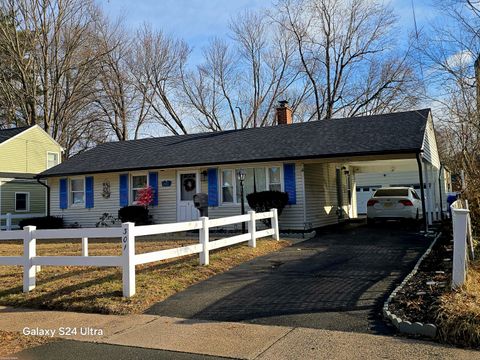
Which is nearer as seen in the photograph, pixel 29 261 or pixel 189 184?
pixel 29 261

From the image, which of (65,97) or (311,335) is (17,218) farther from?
(311,335)

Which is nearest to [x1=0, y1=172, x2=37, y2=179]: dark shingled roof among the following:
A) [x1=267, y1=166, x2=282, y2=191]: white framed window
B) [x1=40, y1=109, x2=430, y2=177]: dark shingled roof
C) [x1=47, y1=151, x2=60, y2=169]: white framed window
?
[x1=47, y1=151, x2=60, y2=169]: white framed window

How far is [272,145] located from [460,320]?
42.1 feet

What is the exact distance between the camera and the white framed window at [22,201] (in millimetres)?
26703

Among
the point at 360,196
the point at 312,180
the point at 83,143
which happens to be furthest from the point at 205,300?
the point at 83,143

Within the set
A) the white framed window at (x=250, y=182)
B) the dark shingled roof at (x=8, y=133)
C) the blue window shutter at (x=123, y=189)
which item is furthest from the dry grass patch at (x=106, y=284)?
the dark shingled roof at (x=8, y=133)

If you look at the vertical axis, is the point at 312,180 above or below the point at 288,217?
above

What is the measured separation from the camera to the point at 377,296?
650 centimetres

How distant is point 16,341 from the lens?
5.45 metres

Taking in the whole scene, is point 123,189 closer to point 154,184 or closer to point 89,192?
point 154,184

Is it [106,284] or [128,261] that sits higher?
[128,261]

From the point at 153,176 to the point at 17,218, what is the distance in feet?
34.8

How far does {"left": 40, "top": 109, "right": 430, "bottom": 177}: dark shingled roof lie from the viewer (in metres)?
15.0

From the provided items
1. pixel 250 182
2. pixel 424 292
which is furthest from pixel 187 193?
pixel 424 292
